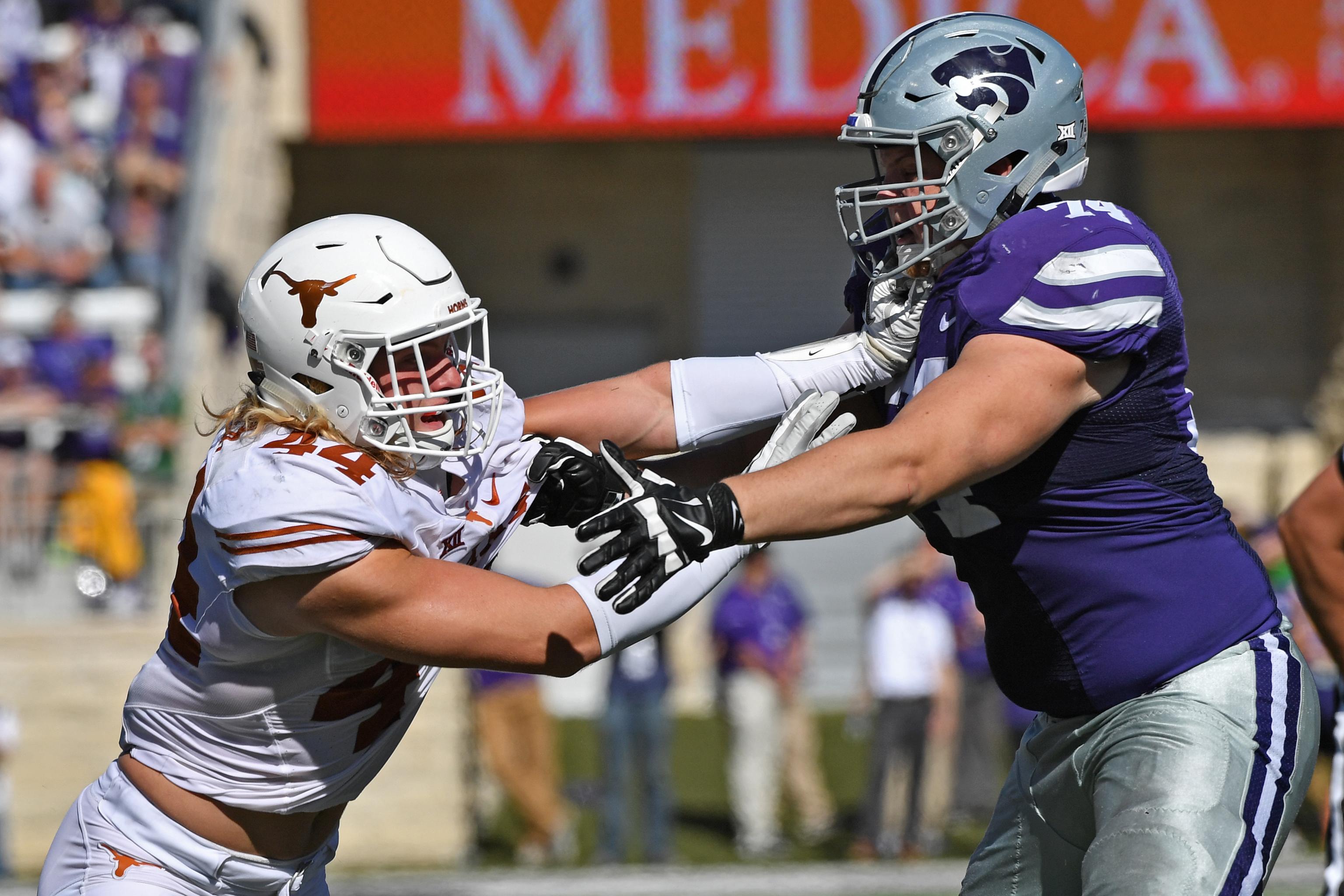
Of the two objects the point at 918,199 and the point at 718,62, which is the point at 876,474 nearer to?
the point at 918,199

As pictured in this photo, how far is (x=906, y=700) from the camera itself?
819 centimetres

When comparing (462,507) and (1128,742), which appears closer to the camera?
(1128,742)

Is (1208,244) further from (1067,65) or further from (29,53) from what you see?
(1067,65)

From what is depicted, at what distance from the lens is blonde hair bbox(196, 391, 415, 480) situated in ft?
8.70

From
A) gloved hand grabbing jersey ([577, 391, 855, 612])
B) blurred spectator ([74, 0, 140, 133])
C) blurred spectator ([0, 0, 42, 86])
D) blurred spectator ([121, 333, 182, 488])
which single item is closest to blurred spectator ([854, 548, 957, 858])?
blurred spectator ([121, 333, 182, 488])

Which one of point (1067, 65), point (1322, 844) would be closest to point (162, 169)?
point (1322, 844)

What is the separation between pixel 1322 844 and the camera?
7.95 metres

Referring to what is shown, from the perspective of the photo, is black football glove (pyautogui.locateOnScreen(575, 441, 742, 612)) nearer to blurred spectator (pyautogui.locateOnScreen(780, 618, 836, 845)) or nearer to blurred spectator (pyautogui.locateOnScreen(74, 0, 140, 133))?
blurred spectator (pyautogui.locateOnScreen(780, 618, 836, 845))

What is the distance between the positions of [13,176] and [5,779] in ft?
15.4

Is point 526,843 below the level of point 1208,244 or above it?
below

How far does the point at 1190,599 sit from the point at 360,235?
152 centimetres

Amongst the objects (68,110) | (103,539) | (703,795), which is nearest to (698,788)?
(703,795)

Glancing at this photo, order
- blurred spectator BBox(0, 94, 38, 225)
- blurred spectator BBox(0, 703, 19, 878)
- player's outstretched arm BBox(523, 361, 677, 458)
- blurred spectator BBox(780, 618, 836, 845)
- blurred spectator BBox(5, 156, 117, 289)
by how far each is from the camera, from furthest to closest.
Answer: blurred spectator BBox(0, 94, 38, 225) → blurred spectator BBox(5, 156, 117, 289) → blurred spectator BBox(780, 618, 836, 845) → blurred spectator BBox(0, 703, 19, 878) → player's outstretched arm BBox(523, 361, 677, 458)

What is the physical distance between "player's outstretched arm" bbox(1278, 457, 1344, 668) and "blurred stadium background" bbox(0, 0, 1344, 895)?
146 inches
